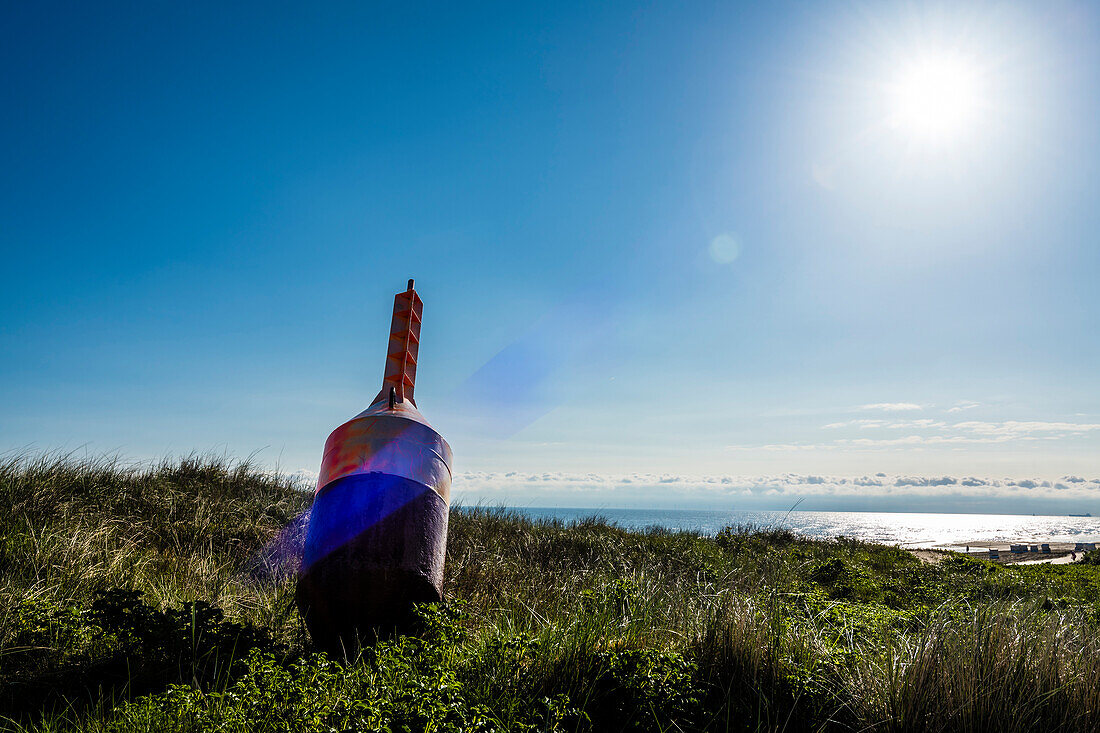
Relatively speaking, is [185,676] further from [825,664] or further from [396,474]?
[825,664]

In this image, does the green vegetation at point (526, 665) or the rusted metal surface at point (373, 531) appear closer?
the green vegetation at point (526, 665)

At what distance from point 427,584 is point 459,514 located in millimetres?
7692

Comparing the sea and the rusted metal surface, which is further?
the sea

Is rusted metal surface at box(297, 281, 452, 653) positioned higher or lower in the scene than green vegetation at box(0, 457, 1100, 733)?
higher

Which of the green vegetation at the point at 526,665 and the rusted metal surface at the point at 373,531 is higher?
the rusted metal surface at the point at 373,531

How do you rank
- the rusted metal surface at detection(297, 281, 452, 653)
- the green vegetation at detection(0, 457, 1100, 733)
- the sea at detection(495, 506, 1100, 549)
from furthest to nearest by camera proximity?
1. the sea at detection(495, 506, 1100, 549)
2. the rusted metal surface at detection(297, 281, 452, 653)
3. the green vegetation at detection(0, 457, 1100, 733)

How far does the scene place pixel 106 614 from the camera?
11.2 ft

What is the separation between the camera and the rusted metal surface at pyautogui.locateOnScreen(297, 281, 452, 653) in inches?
163

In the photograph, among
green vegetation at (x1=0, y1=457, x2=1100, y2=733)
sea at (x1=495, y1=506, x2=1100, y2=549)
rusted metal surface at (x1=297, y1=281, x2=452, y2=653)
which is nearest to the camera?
green vegetation at (x1=0, y1=457, x2=1100, y2=733)

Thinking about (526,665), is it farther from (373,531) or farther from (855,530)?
(855,530)

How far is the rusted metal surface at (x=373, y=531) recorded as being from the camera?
Answer: 413 centimetres

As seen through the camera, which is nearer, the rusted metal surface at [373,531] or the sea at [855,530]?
the rusted metal surface at [373,531]

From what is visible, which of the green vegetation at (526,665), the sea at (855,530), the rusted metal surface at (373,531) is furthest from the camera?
the sea at (855,530)

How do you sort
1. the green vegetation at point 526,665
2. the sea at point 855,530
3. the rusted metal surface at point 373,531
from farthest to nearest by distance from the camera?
the sea at point 855,530 → the rusted metal surface at point 373,531 → the green vegetation at point 526,665
